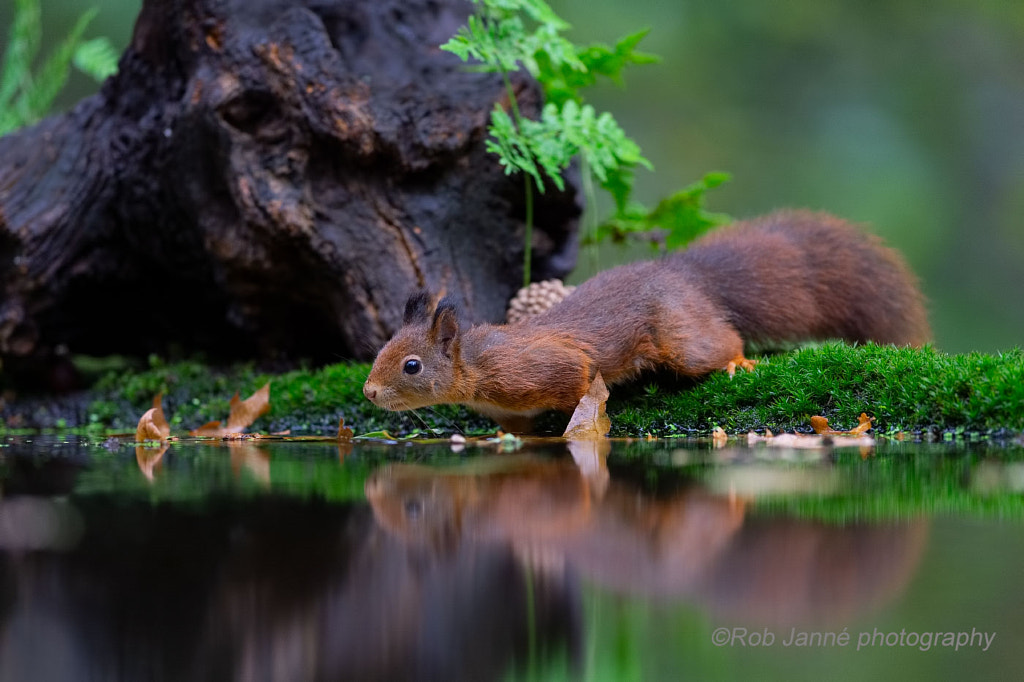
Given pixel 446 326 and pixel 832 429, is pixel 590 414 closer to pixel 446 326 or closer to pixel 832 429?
pixel 446 326

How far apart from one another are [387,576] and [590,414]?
2751 mm

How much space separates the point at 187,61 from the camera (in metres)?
5.73

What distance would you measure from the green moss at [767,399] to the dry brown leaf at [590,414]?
185mm

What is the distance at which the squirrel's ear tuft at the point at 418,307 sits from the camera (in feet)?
15.2

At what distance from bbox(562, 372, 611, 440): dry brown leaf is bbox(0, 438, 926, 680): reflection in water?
177 cm

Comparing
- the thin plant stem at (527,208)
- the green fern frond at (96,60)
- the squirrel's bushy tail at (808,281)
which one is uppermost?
the green fern frond at (96,60)

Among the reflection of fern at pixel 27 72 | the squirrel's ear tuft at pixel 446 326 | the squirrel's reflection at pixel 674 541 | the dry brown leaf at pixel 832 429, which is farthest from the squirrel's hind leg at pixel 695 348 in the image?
the reflection of fern at pixel 27 72

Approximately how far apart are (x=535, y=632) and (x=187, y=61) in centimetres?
535

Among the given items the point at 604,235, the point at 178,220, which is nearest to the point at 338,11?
the point at 178,220

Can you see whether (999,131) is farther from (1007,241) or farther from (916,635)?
(916,635)

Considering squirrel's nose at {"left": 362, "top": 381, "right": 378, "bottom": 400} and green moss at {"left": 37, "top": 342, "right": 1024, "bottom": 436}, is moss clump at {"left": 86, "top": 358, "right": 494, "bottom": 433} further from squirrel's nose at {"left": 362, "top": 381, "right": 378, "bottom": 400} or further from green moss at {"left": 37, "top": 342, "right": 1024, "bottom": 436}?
squirrel's nose at {"left": 362, "top": 381, "right": 378, "bottom": 400}

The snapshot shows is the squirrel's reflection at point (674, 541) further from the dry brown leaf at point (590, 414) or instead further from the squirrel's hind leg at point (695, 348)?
the squirrel's hind leg at point (695, 348)

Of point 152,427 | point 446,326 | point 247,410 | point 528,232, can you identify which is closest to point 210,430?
point 247,410

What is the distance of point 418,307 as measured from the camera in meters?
4.65
